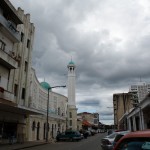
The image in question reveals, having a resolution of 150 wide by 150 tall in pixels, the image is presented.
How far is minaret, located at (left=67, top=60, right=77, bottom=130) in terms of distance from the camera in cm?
8506

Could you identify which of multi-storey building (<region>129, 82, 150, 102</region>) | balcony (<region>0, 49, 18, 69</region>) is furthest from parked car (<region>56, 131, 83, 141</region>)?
multi-storey building (<region>129, 82, 150, 102</region>)

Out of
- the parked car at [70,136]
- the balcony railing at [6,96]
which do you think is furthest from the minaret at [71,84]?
the balcony railing at [6,96]

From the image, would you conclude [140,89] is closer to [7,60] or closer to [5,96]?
[7,60]

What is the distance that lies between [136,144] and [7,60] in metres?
24.5

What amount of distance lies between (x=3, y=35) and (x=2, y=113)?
346 inches

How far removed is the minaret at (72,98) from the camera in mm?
85062

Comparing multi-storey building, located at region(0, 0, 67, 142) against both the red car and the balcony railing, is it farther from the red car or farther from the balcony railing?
the red car

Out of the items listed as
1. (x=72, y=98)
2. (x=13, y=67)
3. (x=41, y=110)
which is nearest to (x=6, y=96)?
(x=13, y=67)

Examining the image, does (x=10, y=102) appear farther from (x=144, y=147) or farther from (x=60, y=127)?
(x=60, y=127)

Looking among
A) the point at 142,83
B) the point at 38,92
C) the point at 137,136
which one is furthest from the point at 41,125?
the point at 142,83

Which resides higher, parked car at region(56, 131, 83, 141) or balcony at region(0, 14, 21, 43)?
balcony at region(0, 14, 21, 43)

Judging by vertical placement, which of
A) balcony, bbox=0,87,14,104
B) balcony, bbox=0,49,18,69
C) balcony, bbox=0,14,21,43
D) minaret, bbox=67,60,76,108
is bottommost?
balcony, bbox=0,87,14,104

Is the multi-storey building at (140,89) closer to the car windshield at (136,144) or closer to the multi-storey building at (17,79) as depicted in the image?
the multi-storey building at (17,79)

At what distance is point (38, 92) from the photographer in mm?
43281
